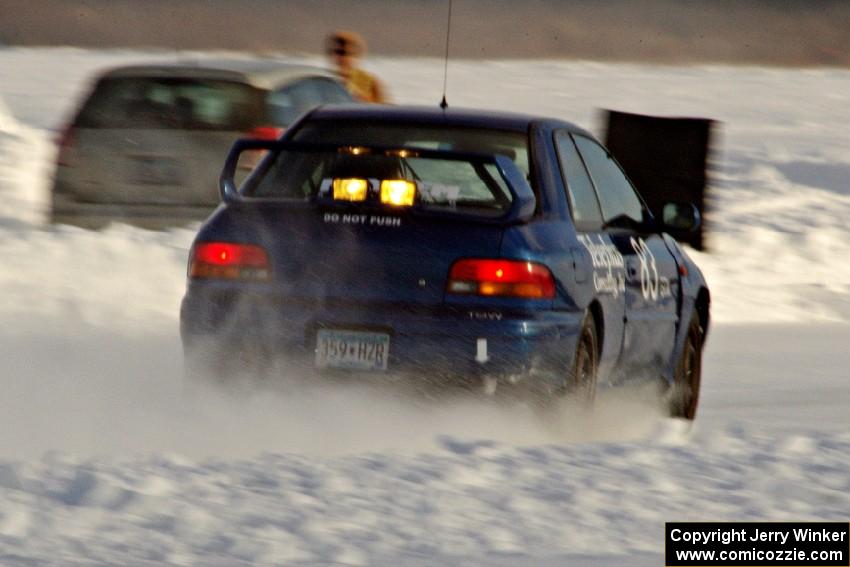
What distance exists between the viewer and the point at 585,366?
792 centimetres

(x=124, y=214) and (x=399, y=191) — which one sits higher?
(x=399, y=191)

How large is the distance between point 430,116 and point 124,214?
630cm

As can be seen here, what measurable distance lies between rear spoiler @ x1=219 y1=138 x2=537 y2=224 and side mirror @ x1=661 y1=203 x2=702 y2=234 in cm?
149

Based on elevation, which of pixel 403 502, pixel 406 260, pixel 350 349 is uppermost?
pixel 406 260

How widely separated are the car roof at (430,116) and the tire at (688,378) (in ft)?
5.51

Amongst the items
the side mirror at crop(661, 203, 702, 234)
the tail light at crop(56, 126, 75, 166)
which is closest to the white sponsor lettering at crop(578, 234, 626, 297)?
the side mirror at crop(661, 203, 702, 234)

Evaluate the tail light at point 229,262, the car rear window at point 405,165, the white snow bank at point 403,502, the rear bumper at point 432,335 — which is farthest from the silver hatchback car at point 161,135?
the white snow bank at point 403,502

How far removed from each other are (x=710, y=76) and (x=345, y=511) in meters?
46.7

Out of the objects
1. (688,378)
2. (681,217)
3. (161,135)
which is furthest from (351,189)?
(161,135)

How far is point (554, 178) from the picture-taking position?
315 inches

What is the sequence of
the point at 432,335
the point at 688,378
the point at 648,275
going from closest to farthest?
the point at 432,335, the point at 648,275, the point at 688,378

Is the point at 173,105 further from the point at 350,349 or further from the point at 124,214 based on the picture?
the point at 350,349

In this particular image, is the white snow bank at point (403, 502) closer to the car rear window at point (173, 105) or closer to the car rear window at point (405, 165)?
the car rear window at point (405, 165)

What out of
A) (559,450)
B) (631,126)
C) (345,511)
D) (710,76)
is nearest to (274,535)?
(345,511)
